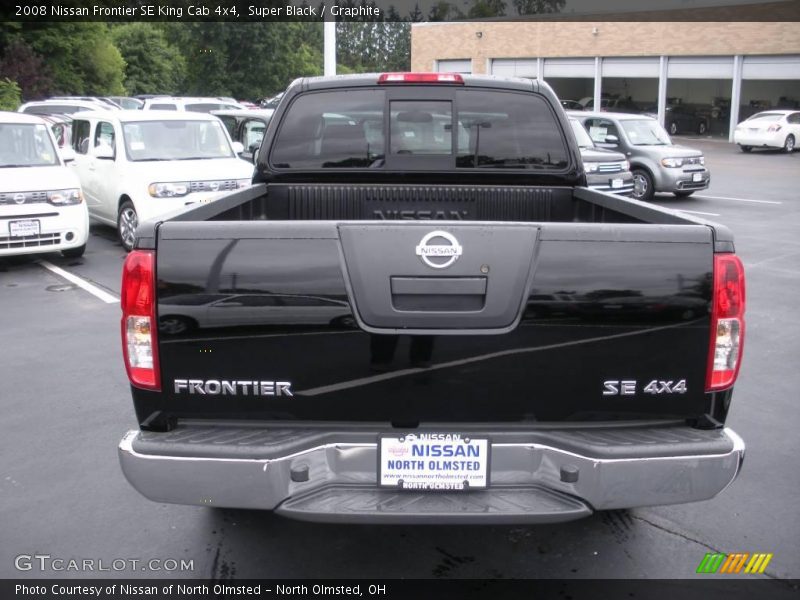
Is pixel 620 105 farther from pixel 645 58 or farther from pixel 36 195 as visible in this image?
pixel 36 195

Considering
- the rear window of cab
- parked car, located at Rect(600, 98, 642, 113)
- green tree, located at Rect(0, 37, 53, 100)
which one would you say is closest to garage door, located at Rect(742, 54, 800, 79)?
parked car, located at Rect(600, 98, 642, 113)

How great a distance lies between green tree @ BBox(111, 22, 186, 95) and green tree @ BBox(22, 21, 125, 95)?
27.8ft

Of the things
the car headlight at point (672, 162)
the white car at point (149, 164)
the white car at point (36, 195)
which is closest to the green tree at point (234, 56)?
the car headlight at point (672, 162)

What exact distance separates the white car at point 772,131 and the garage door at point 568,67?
13.3m

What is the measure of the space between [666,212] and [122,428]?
3.63 m

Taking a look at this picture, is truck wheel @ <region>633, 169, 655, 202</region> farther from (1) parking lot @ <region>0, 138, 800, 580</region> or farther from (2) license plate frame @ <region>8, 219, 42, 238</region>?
(2) license plate frame @ <region>8, 219, 42, 238</region>

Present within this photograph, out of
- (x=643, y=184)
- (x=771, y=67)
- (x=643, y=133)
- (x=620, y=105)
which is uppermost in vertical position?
(x=771, y=67)

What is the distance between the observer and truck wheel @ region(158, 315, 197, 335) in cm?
296

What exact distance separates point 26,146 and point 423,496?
9615mm

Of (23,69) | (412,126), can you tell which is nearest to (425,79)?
(412,126)

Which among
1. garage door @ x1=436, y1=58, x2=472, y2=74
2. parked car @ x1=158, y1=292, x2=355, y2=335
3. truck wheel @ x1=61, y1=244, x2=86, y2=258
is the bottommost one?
truck wheel @ x1=61, y1=244, x2=86, y2=258

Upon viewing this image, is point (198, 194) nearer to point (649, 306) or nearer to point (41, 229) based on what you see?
point (41, 229)

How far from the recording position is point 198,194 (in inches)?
431
